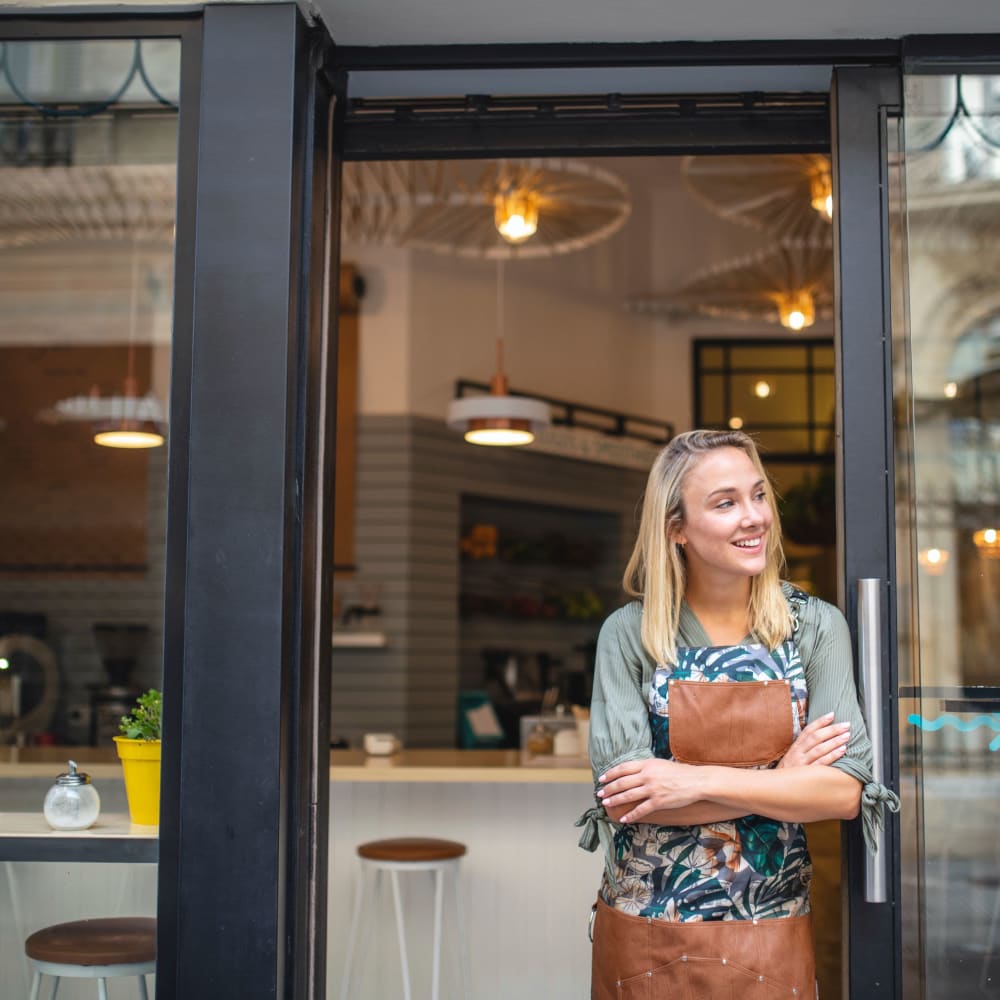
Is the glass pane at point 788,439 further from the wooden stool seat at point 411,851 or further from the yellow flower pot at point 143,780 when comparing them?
the yellow flower pot at point 143,780

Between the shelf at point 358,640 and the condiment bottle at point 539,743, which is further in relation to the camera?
the shelf at point 358,640

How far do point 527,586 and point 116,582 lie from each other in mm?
3233

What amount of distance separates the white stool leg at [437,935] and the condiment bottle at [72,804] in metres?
1.91

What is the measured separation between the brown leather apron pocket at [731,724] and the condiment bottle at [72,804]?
1231mm

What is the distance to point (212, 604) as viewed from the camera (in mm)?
2322

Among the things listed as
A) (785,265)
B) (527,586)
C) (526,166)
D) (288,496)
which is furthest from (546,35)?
(527,586)

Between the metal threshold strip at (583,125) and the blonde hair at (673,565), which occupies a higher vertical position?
the metal threshold strip at (583,125)

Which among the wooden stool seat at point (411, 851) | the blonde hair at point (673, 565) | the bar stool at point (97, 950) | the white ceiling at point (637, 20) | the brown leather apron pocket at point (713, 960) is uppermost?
the white ceiling at point (637, 20)

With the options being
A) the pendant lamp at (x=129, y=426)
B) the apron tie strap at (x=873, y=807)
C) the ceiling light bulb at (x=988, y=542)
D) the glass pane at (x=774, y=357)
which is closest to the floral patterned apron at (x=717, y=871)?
the apron tie strap at (x=873, y=807)

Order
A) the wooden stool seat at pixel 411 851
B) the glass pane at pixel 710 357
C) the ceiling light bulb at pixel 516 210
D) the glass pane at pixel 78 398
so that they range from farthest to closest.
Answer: the glass pane at pixel 710 357
the ceiling light bulb at pixel 516 210
the wooden stool seat at pixel 411 851
the glass pane at pixel 78 398

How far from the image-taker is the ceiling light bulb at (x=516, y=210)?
548 cm

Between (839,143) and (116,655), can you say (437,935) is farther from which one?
(116,655)

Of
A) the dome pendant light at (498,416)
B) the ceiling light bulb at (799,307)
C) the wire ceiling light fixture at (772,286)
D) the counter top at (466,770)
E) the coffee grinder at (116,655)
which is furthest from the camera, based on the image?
the ceiling light bulb at (799,307)

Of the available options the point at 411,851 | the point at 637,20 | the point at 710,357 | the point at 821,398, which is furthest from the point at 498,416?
the point at 821,398
